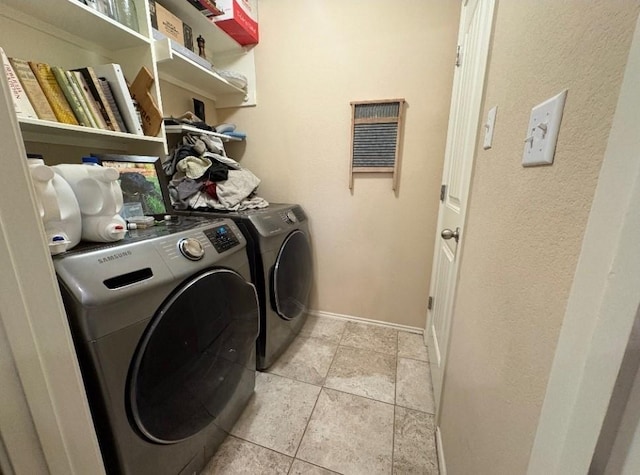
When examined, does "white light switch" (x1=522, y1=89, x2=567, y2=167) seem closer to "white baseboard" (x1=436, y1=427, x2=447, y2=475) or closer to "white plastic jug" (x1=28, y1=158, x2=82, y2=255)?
"white plastic jug" (x1=28, y1=158, x2=82, y2=255)

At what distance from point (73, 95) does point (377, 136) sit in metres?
1.48

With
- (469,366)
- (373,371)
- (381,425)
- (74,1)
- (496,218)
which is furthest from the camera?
(373,371)

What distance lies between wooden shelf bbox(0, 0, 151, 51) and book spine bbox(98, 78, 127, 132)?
208 mm

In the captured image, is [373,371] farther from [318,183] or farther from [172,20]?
[172,20]

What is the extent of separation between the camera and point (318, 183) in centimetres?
185

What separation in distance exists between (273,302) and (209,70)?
1426 millimetres

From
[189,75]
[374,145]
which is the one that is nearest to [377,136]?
[374,145]

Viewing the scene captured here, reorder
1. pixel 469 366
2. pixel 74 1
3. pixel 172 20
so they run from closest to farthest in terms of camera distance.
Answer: pixel 469 366 < pixel 74 1 < pixel 172 20

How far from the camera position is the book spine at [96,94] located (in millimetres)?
996

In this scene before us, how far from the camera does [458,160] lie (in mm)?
1208

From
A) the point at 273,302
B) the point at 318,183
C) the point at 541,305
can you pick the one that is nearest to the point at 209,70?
the point at 318,183

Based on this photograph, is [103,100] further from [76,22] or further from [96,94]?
[76,22]

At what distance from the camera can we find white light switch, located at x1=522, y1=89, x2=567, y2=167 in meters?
0.41

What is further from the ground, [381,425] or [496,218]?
[496,218]
